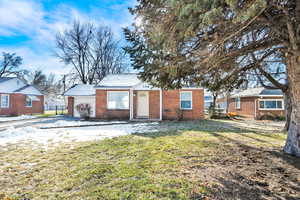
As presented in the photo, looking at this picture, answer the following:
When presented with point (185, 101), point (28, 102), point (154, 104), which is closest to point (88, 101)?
point (154, 104)

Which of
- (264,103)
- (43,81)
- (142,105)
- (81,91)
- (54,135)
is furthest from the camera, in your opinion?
(43,81)

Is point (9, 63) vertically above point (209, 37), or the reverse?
point (9, 63)

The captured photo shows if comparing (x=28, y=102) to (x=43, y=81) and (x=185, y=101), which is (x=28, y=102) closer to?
(x=43, y=81)

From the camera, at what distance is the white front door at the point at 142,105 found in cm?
1318

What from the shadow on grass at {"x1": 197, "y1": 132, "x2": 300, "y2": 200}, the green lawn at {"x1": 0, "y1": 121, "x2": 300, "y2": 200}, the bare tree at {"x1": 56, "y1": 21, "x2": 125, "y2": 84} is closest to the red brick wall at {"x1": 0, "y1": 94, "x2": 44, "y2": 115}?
the bare tree at {"x1": 56, "y1": 21, "x2": 125, "y2": 84}

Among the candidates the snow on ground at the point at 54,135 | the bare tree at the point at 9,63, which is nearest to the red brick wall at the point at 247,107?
the snow on ground at the point at 54,135

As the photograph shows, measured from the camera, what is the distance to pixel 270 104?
691 inches

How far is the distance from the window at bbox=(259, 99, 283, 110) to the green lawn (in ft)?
51.3

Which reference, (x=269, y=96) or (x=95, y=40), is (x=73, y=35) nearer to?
(x=95, y=40)

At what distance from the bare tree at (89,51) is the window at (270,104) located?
21.6m

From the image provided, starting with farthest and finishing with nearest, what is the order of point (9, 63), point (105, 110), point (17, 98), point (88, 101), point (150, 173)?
1. point (9, 63)
2. point (17, 98)
3. point (88, 101)
4. point (105, 110)
5. point (150, 173)

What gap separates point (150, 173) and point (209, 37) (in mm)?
3313

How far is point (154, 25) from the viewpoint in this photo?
3.75 metres

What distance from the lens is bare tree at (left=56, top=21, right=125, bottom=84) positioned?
23828mm
